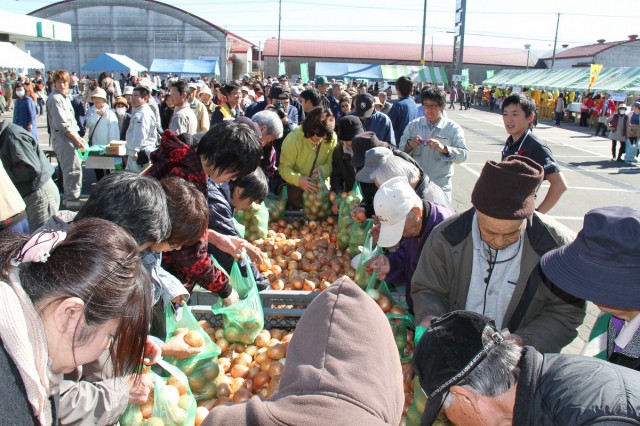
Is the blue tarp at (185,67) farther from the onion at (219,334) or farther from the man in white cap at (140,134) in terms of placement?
the onion at (219,334)

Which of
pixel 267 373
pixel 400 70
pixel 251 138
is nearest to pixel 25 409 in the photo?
pixel 267 373

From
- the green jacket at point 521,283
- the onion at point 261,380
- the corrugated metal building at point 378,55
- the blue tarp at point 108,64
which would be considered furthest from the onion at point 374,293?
the corrugated metal building at point 378,55

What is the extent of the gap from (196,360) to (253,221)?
7.48 feet

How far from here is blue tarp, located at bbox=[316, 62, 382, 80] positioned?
37375 millimetres

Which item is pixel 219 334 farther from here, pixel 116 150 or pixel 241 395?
pixel 116 150

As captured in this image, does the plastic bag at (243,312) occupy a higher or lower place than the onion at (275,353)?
higher

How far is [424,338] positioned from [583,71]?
106 feet

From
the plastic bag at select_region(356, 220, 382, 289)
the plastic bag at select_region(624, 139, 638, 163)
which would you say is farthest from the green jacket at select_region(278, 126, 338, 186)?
the plastic bag at select_region(624, 139, 638, 163)

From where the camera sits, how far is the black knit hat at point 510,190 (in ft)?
6.50

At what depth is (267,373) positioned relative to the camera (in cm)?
260

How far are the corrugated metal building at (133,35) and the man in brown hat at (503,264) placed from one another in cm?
5083

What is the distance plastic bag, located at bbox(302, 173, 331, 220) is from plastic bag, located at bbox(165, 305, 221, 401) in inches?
108

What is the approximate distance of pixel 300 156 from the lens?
16.8 feet

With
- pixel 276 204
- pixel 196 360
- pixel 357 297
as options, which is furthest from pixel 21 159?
pixel 357 297
